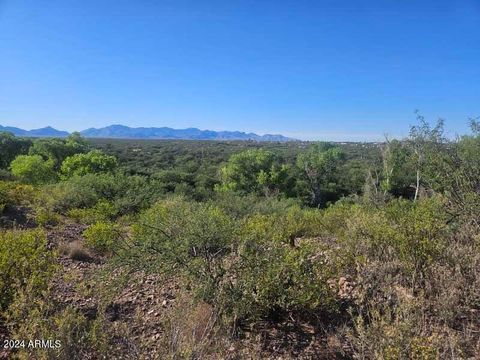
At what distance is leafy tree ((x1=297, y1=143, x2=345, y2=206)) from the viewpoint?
3547 cm

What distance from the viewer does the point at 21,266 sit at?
3.86 meters

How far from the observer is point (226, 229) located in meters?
4.38

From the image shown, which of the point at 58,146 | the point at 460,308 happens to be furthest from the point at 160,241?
the point at 58,146

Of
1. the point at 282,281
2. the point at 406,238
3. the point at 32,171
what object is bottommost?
the point at 32,171

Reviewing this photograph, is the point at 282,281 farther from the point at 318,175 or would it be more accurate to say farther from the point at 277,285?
the point at 318,175

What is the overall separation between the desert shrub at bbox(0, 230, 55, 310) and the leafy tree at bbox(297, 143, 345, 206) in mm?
31111

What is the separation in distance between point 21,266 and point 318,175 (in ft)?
113

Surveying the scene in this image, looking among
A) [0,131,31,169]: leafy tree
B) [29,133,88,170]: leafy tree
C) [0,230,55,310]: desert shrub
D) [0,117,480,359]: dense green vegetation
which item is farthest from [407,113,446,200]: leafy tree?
[0,131,31,169]: leafy tree

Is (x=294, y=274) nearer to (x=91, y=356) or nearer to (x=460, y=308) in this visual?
(x=460, y=308)

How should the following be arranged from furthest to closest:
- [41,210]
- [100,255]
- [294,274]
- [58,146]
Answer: [58,146], [41,210], [100,255], [294,274]

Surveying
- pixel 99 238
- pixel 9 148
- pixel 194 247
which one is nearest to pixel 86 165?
pixel 9 148

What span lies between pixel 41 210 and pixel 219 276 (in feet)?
23.4

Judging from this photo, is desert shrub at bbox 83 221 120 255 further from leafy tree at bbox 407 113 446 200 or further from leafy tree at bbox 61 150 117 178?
leafy tree at bbox 61 150 117 178

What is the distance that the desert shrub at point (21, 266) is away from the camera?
3656 millimetres
